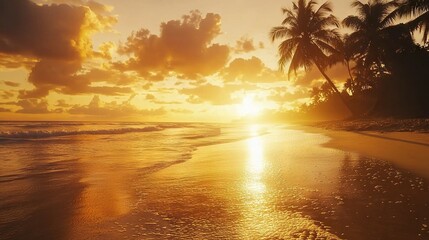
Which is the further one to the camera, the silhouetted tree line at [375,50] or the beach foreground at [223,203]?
the silhouetted tree line at [375,50]

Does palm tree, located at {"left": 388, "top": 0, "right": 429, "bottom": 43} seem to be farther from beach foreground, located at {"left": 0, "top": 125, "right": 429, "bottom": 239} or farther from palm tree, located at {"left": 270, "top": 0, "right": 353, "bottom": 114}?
beach foreground, located at {"left": 0, "top": 125, "right": 429, "bottom": 239}

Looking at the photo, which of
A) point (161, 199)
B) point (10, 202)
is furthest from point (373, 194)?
point (10, 202)

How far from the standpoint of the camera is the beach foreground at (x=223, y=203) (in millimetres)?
3338

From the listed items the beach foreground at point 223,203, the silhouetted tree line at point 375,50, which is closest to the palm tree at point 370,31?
the silhouetted tree line at point 375,50

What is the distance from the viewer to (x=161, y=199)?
476 cm

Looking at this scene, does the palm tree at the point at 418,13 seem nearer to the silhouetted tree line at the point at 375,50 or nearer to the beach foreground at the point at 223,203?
the silhouetted tree line at the point at 375,50

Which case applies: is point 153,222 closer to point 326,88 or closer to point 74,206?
point 74,206

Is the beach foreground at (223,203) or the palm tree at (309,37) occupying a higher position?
the palm tree at (309,37)

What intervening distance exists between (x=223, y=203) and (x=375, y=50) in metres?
28.1

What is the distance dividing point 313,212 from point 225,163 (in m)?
4.57

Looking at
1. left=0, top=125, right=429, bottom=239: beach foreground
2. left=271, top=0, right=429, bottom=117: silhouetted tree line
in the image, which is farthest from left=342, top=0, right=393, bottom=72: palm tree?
left=0, top=125, right=429, bottom=239: beach foreground

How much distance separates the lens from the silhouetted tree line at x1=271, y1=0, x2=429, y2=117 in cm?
2500

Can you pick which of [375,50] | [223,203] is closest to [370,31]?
[375,50]

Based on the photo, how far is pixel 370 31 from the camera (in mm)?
27734
